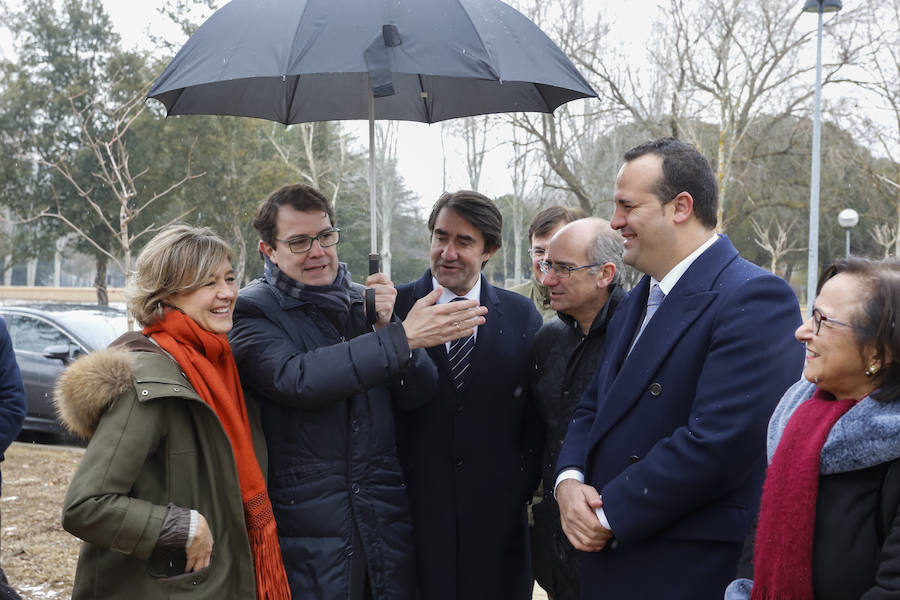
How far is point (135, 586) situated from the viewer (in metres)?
2.47

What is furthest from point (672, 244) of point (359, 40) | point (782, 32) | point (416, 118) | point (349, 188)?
point (349, 188)

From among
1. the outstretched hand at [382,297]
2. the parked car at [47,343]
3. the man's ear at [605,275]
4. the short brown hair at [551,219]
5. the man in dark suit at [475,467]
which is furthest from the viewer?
the parked car at [47,343]

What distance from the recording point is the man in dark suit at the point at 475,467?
3.49 metres

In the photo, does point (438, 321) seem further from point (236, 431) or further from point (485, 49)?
point (485, 49)

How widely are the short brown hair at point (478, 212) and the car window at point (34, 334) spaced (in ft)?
23.6

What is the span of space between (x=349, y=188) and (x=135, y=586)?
98.7 feet

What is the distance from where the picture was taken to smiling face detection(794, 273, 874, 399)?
6.25 feet

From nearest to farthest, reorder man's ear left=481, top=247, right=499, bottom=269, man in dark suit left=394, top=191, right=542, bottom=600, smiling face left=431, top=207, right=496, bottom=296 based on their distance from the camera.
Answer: man in dark suit left=394, top=191, right=542, bottom=600 → smiling face left=431, top=207, right=496, bottom=296 → man's ear left=481, top=247, right=499, bottom=269

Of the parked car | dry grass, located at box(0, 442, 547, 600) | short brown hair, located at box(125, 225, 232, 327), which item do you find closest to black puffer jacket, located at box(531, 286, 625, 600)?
short brown hair, located at box(125, 225, 232, 327)

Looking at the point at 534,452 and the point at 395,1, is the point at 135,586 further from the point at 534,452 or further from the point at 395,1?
the point at 395,1

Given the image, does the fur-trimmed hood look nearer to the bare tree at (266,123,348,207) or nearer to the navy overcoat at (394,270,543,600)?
the navy overcoat at (394,270,543,600)

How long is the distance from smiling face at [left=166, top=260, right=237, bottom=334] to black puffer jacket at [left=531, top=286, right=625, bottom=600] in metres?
1.34

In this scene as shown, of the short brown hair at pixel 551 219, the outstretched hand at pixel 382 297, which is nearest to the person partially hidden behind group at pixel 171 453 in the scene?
the outstretched hand at pixel 382 297

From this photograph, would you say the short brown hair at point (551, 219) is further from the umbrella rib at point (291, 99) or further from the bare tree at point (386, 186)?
the bare tree at point (386, 186)
